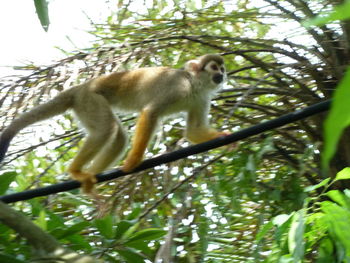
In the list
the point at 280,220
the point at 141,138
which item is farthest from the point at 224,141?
the point at 141,138

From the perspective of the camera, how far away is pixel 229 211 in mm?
4477

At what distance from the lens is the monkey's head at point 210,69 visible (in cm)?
487

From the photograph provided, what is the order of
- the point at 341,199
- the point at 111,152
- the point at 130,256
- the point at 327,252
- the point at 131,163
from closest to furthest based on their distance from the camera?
the point at 130,256, the point at 341,199, the point at 327,252, the point at 131,163, the point at 111,152

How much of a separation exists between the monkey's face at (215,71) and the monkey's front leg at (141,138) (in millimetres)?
803

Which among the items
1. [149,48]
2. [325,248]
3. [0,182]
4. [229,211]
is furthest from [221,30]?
[0,182]

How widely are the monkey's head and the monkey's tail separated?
1.23 metres

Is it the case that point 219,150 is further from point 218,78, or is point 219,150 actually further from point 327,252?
point 327,252

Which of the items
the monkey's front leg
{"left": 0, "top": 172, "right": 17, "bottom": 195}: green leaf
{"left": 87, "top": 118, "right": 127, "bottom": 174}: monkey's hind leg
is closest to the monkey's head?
the monkey's front leg

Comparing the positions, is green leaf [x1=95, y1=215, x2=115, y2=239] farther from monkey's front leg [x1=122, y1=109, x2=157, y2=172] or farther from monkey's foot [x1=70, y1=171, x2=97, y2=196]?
monkey's foot [x1=70, y1=171, x2=97, y2=196]

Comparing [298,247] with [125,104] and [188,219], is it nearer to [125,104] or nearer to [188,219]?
[188,219]

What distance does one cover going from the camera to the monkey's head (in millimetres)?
4867

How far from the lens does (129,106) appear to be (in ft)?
16.0

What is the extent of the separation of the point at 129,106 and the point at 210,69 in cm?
87

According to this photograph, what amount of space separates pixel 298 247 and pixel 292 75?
118 inches
